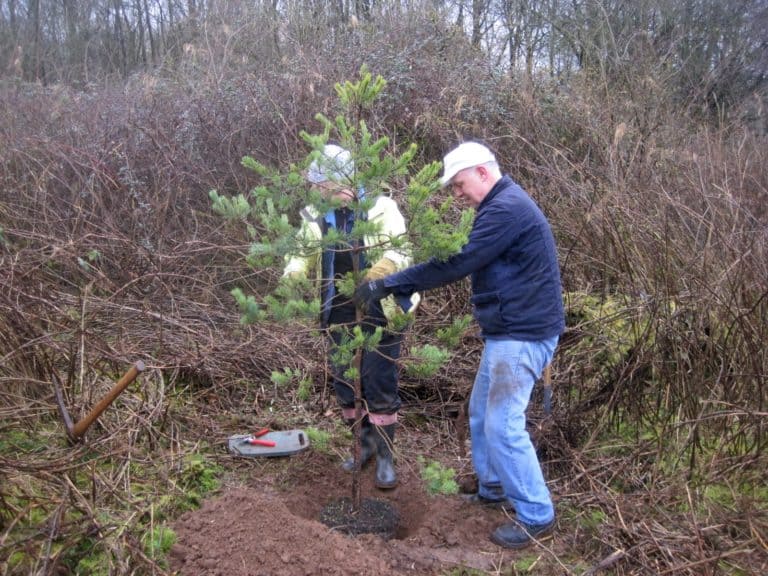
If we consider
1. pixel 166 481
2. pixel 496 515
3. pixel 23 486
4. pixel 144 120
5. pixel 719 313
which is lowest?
pixel 496 515

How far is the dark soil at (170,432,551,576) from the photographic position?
9.54 feet

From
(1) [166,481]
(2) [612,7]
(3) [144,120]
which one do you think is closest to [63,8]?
(3) [144,120]

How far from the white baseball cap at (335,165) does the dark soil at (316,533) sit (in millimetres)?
1692

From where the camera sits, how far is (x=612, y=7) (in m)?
12.2

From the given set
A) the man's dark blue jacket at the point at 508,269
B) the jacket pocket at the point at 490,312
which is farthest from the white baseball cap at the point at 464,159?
the jacket pocket at the point at 490,312

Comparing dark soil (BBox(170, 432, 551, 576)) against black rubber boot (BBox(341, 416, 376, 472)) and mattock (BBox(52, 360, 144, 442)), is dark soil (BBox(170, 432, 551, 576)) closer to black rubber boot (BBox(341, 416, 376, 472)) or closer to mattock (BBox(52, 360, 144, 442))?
black rubber boot (BBox(341, 416, 376, 472))

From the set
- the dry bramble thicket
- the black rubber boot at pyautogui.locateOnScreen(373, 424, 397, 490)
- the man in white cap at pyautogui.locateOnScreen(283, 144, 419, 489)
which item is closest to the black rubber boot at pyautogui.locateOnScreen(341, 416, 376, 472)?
the man in white cap at pyautogui.locateOnScreen(283, 144, 419, 489)

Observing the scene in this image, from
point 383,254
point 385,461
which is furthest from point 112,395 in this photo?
point 385,461

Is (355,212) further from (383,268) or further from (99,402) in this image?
(99,402)

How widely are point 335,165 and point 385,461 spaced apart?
1876 millimetres

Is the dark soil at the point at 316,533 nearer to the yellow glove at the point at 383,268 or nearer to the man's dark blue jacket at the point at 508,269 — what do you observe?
the man's dark blue jacket at the point at 508,269

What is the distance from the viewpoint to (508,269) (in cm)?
315

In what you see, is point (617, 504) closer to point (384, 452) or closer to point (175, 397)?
point (384, 452)

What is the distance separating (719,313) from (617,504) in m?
1.48
